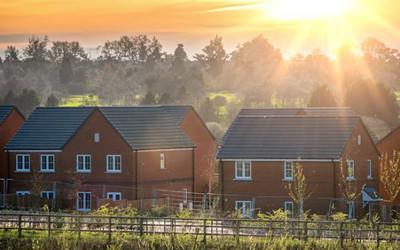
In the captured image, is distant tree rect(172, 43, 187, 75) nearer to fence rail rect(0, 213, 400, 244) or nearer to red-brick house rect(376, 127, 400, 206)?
red-brick house rect(376, 127, 400, 206)

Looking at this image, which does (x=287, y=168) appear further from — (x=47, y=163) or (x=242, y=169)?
(x=47, y=163)

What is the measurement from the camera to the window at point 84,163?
2616 inches

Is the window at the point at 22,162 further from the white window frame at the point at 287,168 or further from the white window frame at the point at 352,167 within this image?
the white window frame at the point at 352,167

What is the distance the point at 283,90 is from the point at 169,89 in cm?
2194

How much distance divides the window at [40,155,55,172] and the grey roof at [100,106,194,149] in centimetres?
497

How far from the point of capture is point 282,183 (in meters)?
60.8

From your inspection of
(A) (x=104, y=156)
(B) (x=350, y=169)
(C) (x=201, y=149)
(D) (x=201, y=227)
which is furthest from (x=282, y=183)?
(D) (x=201, y=227)

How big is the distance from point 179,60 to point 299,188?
133623 millimetres

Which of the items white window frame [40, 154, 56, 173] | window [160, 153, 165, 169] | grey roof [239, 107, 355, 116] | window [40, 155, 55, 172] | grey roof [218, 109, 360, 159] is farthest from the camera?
grey roof [239, 107, 355, 116]

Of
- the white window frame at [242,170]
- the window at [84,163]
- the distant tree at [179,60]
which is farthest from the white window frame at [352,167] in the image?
the distant tree at [179,60]

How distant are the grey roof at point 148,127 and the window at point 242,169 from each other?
7.22 m

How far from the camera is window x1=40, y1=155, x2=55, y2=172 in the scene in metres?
67.5

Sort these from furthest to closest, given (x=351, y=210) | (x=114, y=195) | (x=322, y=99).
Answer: (x=322, y=99) < (x=114, y=195) < (x=351, y=210)

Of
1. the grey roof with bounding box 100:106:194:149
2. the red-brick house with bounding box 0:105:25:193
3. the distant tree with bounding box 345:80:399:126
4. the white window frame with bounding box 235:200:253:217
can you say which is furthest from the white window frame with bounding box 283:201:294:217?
the distant tree with bounding box 345:80:399:126
